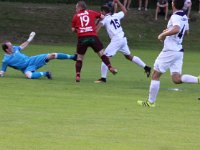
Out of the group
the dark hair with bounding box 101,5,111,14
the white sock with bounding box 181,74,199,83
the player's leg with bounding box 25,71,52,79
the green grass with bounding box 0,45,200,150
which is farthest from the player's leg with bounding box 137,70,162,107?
the dark hair with bounding box 101,5,111,14

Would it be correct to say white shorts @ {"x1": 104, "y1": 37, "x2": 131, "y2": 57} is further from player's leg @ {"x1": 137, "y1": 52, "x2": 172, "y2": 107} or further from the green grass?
player's leg @ {"x1": 137, "y1": 52, "x2": 172, "y2": 107}

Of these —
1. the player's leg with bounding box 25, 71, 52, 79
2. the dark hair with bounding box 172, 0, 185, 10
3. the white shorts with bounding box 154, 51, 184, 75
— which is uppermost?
the dark hair with bounding box 172, 0, 185, 10

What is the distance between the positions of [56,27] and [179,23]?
26794 millimetres

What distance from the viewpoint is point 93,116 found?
12430mm

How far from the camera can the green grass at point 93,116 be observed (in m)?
9.88

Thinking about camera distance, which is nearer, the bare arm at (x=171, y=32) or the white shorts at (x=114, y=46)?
the bare arm at (x=171, y=32)

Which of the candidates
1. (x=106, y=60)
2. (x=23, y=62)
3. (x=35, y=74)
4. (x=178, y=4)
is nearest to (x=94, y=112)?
(x=178, y=4)

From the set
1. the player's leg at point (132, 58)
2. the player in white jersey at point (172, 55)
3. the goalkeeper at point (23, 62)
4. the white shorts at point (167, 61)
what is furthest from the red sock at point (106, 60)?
the white shorts at point (167, 61)

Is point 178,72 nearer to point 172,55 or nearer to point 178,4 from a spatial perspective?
point 172,55

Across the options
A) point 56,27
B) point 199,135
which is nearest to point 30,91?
point 199,135

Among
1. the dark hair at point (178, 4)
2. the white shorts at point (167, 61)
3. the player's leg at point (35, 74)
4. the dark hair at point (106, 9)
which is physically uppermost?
the dark hair at point (178, 4)

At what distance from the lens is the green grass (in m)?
9.88

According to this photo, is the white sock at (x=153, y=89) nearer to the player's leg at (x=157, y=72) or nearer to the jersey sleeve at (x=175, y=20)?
the player's leg at (x=157, y=72)

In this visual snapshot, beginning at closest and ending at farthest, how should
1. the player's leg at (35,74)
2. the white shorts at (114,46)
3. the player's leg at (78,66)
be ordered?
the player's leg at (78,66) < the player's leg at (35,74) < the white shorts at (114,46)
